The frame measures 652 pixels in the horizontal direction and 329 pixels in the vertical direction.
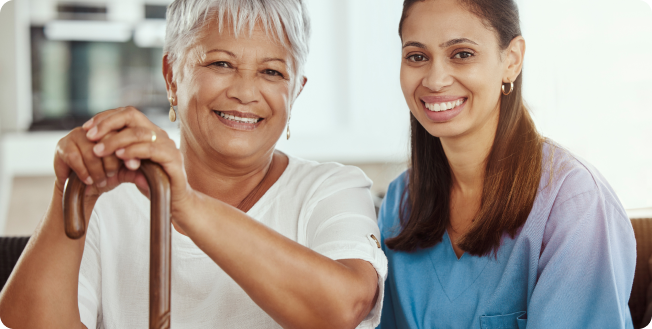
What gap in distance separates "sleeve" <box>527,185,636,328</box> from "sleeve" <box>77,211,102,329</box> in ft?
3.02

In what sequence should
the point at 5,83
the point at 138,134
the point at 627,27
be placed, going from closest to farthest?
1. the point at 138,134
2. the point at 627,27
3. the point at 5,83

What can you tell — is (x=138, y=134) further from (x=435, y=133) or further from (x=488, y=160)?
(x=488, y=160)

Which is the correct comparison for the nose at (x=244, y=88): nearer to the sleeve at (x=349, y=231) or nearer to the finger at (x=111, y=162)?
the sleeve at (x=349, y=231)

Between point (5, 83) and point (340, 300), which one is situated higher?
point (340, 300)

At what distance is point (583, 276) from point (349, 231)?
20.4 inches

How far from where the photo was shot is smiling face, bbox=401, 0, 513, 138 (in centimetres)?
125

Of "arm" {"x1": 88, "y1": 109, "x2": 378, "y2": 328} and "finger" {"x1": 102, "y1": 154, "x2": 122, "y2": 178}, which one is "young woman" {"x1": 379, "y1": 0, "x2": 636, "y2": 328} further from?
"finger" {"x1": 102, "y1": 154, "x2": 122, "y2": 178}

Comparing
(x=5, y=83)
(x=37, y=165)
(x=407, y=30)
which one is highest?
(x=407, y=30)

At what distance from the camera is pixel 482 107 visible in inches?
51.2

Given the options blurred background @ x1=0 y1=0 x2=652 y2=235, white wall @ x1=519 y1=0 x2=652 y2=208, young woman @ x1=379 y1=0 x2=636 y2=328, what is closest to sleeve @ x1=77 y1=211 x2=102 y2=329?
young woman @ x1=379 y1=0 x2=636 y2=328

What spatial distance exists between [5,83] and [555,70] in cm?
377

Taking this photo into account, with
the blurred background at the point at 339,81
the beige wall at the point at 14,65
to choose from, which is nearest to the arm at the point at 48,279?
the blurred background at the point at 339,81

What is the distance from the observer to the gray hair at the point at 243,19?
1110mm

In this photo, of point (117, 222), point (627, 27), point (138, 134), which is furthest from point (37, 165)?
point (627, 27)
